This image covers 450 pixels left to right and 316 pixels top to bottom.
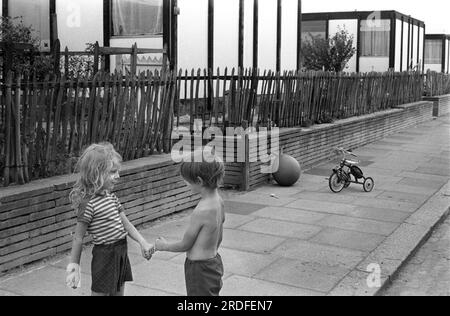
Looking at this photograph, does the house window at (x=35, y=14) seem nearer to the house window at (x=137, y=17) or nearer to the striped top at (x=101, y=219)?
the house window at (x=137, y=17)

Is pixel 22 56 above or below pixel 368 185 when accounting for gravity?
above

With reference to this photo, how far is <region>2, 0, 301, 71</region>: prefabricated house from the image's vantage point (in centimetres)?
1270

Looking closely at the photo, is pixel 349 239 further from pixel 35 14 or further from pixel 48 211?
pixel 35 14

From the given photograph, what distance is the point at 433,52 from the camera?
125ft

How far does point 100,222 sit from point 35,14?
37.4ft

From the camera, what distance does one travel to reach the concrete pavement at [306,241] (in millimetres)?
5262

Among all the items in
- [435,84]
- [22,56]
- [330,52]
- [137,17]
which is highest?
[330,52]

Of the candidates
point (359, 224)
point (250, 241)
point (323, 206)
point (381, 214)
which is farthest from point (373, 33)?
point (250, 241)

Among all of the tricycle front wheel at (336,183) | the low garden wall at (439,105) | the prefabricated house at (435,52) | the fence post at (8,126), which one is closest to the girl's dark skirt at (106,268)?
the fence post at (8,126)

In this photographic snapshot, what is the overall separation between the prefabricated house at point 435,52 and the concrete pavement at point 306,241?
28.3 metres

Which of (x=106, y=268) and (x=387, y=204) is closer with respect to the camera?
(x=106, y=268)

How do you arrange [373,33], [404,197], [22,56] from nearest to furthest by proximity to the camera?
[404,197], [22,56], [373,33]
